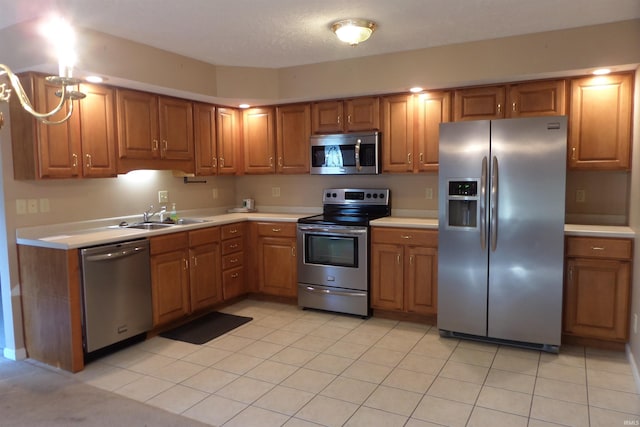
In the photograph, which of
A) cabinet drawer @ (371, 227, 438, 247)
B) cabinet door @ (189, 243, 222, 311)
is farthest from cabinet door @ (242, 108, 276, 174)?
cabinet drawer @ (371, 227, 438, 247)

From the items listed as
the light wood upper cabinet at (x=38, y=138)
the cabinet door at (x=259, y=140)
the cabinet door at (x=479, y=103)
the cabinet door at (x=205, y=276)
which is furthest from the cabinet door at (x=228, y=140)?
the cabinet door at (x=479, y=103)

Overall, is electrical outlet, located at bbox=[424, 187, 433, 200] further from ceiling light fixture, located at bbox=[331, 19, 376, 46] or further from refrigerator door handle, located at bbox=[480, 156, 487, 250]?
ceiling light fixture, located at bbox=[331, 19, 376, 46]

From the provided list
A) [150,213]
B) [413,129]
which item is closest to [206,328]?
[150,213]

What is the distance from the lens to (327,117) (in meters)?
4.57

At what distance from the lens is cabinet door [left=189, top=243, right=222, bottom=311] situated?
161 inches

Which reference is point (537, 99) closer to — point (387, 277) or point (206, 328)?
point (387, 277)

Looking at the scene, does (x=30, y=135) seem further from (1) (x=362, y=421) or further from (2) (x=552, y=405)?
(2) (x=552, y=405)

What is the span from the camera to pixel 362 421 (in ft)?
8.14

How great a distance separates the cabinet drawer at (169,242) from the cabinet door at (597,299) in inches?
124

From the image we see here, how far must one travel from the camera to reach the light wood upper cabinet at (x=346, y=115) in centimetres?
435

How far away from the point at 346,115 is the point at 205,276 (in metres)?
2.10

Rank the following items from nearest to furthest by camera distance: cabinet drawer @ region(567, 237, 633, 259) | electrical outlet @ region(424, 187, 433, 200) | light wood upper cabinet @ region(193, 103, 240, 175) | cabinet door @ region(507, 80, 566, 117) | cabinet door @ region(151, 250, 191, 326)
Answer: cabinet drawer @ region(567, 237, 633, 259)
cabinet door @ region(507, 80, 566, 117)
cabinet door @ region(151, 250, 191, 326)
electrical outlet @ region(424, 187, 433, 200)
light wood upper cabinet @ region(193, 103, 240, 175)

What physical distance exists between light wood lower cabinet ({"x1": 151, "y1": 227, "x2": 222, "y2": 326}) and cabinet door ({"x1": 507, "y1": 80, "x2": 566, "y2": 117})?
293cm

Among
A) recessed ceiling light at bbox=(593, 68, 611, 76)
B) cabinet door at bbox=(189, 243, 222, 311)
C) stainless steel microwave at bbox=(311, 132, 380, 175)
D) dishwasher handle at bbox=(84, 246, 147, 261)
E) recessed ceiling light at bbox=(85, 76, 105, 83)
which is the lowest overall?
cabinet door at bbox=(189, 243, 222, 311)
